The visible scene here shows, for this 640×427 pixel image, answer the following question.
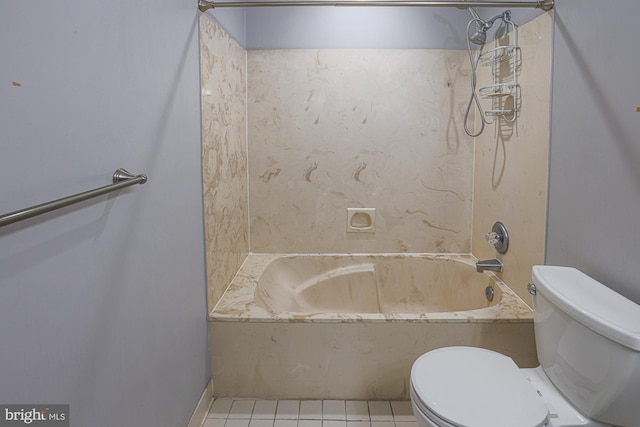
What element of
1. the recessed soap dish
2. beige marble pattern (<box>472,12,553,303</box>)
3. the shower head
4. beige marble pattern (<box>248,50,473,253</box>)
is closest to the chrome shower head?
the shower head

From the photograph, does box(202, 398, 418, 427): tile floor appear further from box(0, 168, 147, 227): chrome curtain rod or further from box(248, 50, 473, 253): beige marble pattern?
box(0, 168, 147, 227): chrome curtain rod

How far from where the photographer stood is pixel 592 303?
136 cm

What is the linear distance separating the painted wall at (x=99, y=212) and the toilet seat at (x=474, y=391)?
0.82 metres

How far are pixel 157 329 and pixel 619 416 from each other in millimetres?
1293

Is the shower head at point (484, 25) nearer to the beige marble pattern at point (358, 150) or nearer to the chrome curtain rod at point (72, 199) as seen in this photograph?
the beige marble pattern at point (358, 150)

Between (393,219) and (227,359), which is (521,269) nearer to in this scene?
(393,219)

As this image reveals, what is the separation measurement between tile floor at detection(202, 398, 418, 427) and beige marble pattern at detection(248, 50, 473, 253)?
101cm

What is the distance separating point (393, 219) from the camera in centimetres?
295

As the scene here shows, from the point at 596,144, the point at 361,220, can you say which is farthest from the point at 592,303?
the point at 361,220

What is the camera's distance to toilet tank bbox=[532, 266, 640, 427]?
3.95 feet

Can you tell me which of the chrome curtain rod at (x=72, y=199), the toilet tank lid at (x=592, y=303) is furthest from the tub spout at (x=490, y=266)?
the chrome curtain rod at (x=72, y=199)

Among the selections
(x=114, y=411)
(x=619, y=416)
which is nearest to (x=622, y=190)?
(x=619, y=416)

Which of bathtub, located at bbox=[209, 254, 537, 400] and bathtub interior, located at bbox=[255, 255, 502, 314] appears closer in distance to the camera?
bathtub, located at bbox=[209, 254, 537, 400]

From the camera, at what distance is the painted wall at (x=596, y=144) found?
1.44m
